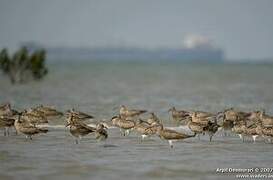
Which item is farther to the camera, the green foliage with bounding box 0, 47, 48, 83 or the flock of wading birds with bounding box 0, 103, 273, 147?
the green foliage with bounding box 0, 47, 48, 83

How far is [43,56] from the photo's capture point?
56.4 metres

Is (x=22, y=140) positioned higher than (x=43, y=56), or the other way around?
(x=43, y=56)

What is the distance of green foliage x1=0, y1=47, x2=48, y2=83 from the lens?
177 feet

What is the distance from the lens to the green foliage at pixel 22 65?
54.1 metres

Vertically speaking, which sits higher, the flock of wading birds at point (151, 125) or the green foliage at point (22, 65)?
the green foliage at point (22, 65)

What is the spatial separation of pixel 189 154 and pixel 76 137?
3.81 meters

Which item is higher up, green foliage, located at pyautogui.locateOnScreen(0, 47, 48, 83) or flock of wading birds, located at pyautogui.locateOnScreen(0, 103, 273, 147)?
green foliage, located at pyautogui.locateOnScreen(0, 47, 48, 83)

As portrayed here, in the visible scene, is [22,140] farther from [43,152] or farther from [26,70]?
[26,70]

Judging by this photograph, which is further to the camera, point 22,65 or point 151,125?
point 22,65

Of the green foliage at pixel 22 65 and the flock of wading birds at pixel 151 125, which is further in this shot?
the green foliage at pixel 22 65

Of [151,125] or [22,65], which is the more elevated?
[22,65]

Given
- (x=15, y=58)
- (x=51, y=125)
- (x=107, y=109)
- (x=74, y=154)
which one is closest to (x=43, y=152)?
(x=74, y=154)

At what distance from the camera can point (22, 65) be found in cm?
5491

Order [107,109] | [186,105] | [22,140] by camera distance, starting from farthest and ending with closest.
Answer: [186,105] < [107,109] < [22,140]
